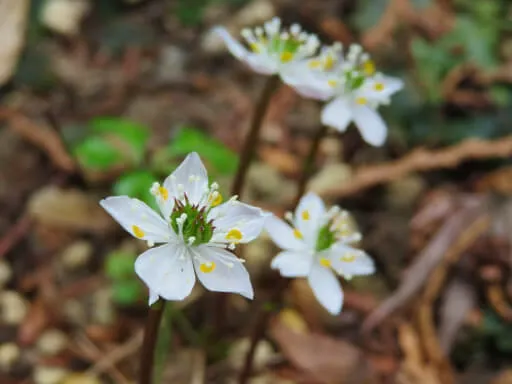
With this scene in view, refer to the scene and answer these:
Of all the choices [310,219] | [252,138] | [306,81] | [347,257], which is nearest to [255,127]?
[252,138]

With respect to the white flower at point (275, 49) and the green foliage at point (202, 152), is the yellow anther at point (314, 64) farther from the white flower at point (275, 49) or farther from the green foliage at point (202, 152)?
the green foliage at point (202, 152)

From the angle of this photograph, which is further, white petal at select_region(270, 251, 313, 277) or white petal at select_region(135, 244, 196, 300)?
white petal at select_region(270, 251, 313, 277)

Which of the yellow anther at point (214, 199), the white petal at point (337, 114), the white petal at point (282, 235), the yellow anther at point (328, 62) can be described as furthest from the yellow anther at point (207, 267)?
the yellow anther at point (328, 62)

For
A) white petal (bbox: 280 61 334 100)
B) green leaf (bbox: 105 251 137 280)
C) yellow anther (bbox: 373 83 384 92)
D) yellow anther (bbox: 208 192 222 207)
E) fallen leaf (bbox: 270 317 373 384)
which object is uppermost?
white petal (bbox: 280 61 334 100)

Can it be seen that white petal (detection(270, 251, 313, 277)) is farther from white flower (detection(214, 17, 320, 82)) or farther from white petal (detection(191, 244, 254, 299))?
white flower (detection(214, 17, 320, 82))

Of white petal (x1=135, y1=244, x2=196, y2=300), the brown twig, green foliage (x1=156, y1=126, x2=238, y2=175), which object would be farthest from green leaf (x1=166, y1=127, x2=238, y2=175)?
white petal (x1=135, y1=244, x2=196, y2=300)

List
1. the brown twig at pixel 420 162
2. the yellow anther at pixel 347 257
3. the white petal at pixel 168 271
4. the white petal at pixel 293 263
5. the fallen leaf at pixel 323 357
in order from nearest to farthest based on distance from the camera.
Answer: the white petal at pixel 168 271 → the white petal at pixel 293 263 → the yellow anther at pixel 347 257 → the fallen leaf at pixel 323 357 → the brown twig at pixel 420 162

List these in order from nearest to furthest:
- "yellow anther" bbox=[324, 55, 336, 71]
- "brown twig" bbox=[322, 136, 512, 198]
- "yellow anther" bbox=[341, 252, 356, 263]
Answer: "yellow anther" bbox=[341, 252, 356, 263] → "yellow anther" bbox=[324, 55, 336, 71] → "brown twig" bbox=[322, 136, 512, 198]

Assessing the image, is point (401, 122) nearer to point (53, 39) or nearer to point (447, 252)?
point (447, 252)

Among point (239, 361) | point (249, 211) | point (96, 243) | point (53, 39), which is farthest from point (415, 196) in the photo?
point (53, 39)
